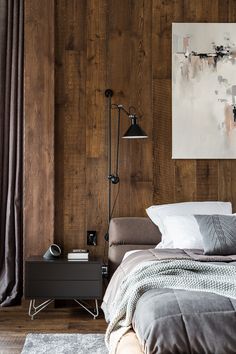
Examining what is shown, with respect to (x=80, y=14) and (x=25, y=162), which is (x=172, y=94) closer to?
(x=80, y=14)

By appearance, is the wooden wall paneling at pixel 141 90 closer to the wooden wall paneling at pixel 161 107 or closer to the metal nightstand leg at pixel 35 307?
the wooden wall paneling at pixel 161 107

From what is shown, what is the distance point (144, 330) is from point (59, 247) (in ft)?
8.29

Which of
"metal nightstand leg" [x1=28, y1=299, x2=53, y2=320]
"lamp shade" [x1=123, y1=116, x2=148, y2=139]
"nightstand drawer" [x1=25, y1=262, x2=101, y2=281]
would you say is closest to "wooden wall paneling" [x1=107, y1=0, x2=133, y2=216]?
"lamp shade" [x1=123, y1=116, x2=148, y2=139]

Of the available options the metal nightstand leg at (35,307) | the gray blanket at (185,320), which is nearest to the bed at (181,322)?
the gray blanket at (185,320)

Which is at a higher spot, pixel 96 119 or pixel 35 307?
pixel 96 119

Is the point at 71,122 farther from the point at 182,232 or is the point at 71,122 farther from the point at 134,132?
the point at 182,232

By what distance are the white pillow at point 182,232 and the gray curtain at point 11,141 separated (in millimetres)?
1338

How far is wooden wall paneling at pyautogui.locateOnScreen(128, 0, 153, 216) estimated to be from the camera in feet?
16.5

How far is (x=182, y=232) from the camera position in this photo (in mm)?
4402

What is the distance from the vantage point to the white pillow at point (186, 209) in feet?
15.6

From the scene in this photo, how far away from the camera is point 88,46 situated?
5.02 meters

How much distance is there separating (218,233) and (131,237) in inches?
33.0

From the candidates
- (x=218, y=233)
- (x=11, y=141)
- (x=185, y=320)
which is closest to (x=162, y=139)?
(x=218, y=233)

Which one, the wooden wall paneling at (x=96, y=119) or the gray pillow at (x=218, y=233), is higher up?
the wooden wall paneling at (x=96, y=119)
